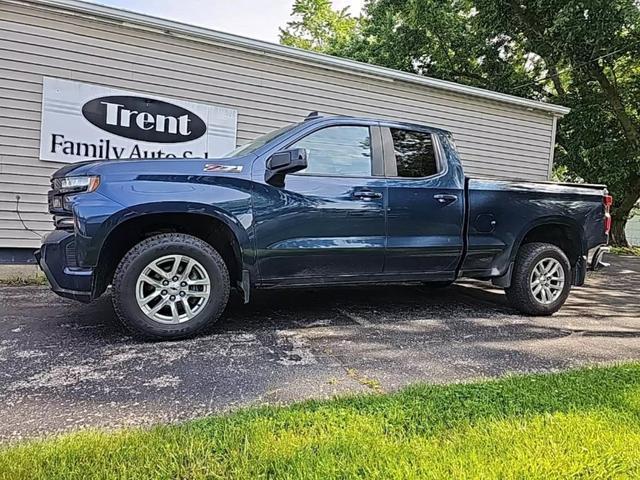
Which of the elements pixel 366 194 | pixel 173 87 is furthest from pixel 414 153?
A: pixel 173 87

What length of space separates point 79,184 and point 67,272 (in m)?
0.62

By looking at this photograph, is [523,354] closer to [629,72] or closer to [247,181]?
[247,181]

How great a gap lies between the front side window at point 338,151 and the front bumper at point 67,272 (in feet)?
5.80

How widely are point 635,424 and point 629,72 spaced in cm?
1489

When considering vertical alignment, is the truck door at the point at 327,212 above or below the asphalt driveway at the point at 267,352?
above

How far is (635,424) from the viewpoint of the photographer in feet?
7.28

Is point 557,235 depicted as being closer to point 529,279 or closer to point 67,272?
point 529,279

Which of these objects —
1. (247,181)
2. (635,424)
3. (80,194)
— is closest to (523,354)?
(635,424)

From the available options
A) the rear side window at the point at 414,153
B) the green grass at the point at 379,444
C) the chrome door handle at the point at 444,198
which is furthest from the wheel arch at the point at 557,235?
the green grass at the point at 379,444

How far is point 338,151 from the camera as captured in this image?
4.00m

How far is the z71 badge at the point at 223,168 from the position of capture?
354cm

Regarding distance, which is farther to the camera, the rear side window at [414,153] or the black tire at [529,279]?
the black tire at [529,279]

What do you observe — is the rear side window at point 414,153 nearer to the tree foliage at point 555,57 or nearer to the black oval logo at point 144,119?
the black oval logo at point 144,119

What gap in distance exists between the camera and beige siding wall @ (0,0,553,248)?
5824mm
